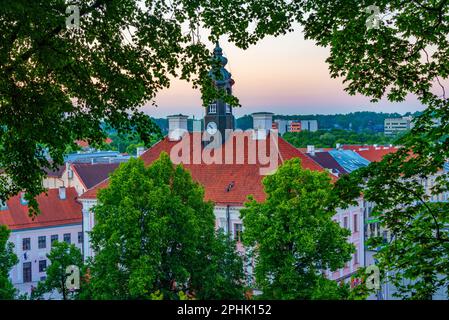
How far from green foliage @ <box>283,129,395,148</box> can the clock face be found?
5534 cm

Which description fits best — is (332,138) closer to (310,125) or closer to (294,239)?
(310,125)

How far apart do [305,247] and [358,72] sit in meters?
14.0

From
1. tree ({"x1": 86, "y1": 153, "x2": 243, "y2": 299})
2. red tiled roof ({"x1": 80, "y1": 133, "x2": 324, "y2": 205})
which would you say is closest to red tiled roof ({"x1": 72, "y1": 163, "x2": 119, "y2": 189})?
red tiled roof ({"x1": 80, "y1": 133, "x2": 324, "y2": 205})

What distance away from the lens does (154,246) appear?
79.5 ft

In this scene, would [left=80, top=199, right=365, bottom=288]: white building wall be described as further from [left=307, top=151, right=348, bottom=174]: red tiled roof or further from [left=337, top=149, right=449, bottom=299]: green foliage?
[left=337, top=149, right=449, bottom=299]: green foliage

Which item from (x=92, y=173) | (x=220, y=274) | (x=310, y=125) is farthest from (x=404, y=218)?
(x=310, y=125)

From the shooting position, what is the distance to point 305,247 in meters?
23.2

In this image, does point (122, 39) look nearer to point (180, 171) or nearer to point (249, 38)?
point (249, 38)

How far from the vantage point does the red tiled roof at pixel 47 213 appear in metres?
46.6

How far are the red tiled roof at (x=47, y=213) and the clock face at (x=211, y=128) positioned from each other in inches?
540

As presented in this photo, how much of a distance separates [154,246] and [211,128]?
18.6 metres

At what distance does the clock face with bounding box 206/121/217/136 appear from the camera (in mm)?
41500

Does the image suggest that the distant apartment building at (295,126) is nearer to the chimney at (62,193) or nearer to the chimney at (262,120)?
the chimney at (62,193)
